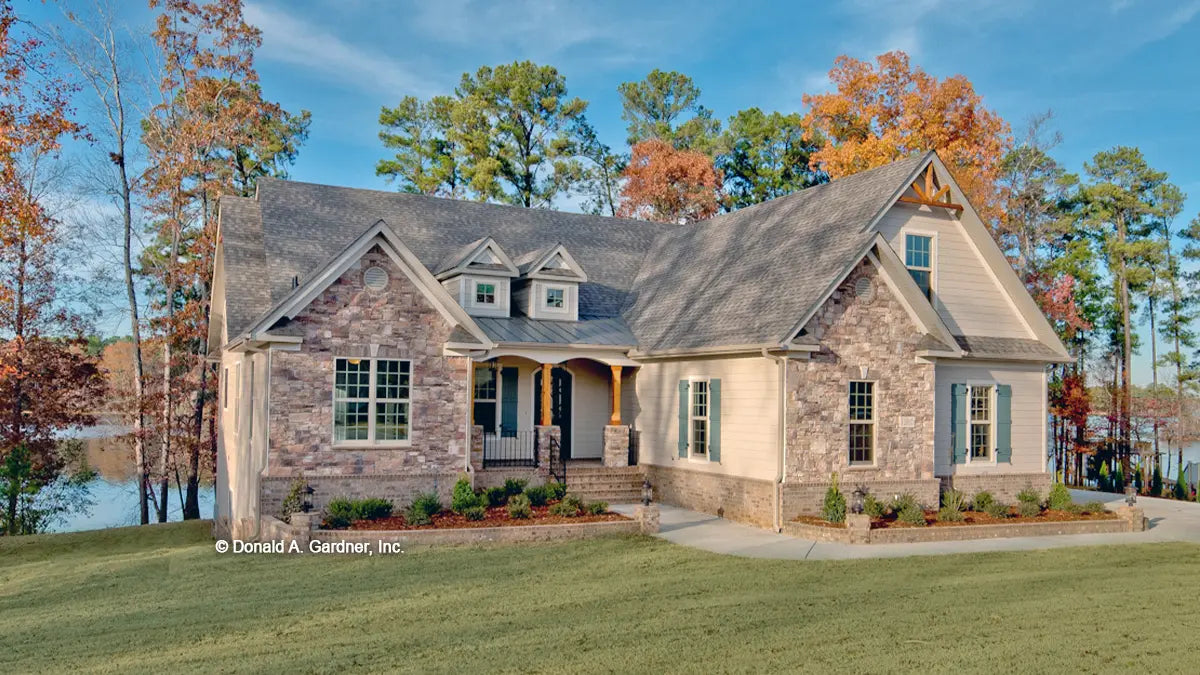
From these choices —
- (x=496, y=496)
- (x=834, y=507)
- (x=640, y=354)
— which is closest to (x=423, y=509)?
(x=496, y=496)

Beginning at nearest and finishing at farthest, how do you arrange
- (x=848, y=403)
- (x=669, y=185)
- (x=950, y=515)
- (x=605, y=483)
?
(x=950, y=515) < (x=848, y=403) < (x=605, y=483) < (x=669, y=185)

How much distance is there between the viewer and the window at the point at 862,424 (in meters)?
18.2

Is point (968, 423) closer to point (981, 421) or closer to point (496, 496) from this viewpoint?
point (981, 421)

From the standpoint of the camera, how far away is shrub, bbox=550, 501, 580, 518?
1719cm

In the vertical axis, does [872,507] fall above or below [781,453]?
below

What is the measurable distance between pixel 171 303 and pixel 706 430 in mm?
16354

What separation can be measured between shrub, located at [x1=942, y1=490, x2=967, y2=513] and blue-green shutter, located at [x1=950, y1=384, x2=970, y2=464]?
→ 38.0 inches

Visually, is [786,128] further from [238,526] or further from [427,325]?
[238,526]

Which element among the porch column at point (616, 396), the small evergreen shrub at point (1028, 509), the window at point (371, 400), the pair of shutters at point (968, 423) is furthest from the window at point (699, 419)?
the small evergreen shrub at point (1028, 509)

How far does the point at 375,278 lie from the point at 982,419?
A: 1336 cm

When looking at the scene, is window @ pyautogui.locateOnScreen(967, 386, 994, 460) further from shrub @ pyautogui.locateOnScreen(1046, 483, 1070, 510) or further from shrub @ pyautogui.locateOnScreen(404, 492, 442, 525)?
shrub @ pyautogui.locateOnScreen(404, 492, 442, 525)

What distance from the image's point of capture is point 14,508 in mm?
24062

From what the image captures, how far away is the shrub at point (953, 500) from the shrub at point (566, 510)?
716 cm

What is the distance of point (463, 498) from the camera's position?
17594 mm
